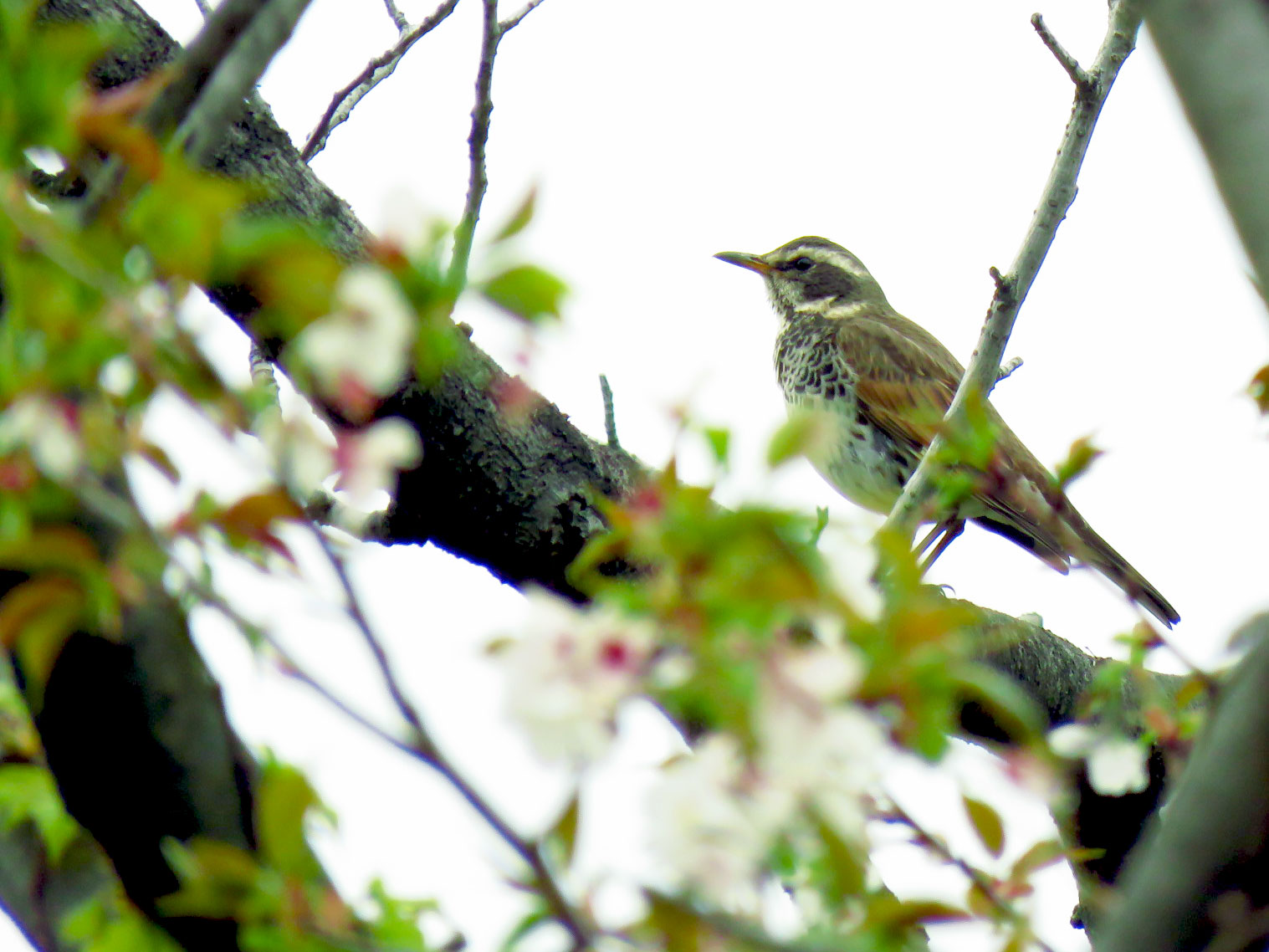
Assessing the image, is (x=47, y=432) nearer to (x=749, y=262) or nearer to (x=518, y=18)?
(x=518, y=18)

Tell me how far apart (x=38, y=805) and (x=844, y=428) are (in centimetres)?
538

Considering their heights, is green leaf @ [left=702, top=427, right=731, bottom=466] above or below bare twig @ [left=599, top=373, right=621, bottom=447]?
below

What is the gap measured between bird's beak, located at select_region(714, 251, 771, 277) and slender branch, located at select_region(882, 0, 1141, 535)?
16.8 feet

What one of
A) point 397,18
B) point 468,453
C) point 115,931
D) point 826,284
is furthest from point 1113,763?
point 826,284

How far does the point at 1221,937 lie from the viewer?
1096 millimetres

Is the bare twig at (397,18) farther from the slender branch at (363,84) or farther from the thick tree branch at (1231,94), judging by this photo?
the thick tree branch at (1231,94)

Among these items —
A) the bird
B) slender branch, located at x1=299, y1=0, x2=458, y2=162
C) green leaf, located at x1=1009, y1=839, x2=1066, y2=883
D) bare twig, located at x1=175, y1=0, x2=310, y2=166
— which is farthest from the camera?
the bird

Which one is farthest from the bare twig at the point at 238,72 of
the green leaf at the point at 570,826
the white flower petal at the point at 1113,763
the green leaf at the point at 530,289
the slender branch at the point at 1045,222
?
the slender branch at the point at 1045,222

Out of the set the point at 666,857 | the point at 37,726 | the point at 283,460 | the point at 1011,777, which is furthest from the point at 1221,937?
the point at 37,726

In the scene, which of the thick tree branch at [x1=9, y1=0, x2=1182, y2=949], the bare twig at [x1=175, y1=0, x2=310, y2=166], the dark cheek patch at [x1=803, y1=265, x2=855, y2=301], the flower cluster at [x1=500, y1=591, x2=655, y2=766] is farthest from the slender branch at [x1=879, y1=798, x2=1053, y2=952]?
the dark cheek patch at [x1=803, y1=265, x2=855, y2=301]

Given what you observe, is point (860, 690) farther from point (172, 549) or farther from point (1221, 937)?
point (172, 549)

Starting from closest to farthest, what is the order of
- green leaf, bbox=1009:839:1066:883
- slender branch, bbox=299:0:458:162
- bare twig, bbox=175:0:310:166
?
bare twig, bbox=175:0:310:166 → green leaf, bbox=1009:839:1066:883 → slender branch, bbox=299:0:458:162

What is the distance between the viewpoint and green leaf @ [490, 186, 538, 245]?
45.1 inches

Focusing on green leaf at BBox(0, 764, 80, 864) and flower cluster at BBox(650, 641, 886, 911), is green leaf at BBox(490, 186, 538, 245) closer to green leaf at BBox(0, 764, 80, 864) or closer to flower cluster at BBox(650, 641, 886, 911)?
flower cluster at BBox(650, 641, 886, 911)
